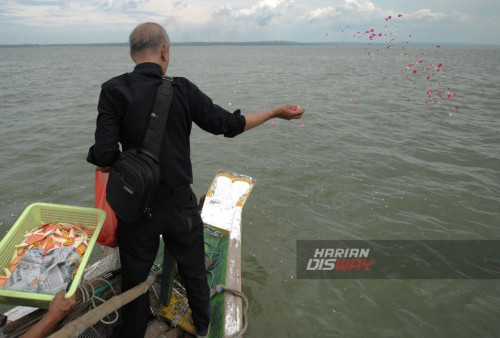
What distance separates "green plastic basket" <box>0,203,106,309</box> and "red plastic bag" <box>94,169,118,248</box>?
7cm

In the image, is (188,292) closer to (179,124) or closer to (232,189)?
(179,124)

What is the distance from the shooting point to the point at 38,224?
295 cm

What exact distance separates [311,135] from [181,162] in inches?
389

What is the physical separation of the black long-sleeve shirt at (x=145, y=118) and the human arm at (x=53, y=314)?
93cm

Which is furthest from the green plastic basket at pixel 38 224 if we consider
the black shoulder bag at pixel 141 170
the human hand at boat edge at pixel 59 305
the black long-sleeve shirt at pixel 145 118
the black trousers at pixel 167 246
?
the black long-sleeve shirt at pixel 145 118

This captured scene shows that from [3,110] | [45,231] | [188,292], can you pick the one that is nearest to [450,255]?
[188,292]

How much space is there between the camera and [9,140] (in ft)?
35.0

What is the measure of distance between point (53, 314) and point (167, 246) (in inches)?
35.6

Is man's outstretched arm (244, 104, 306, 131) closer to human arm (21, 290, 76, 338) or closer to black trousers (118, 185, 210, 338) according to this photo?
black trousers (118, 185, 210, 338)

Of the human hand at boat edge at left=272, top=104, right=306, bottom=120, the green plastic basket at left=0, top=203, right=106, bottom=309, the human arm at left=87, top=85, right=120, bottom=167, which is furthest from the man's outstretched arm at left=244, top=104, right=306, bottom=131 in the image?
the green plastic basket at left=0, top=203, right=106, bottom=309

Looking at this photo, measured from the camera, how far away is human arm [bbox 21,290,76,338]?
84.0 inches

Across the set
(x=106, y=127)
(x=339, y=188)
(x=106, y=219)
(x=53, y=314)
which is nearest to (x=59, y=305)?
(x=53, y=314)

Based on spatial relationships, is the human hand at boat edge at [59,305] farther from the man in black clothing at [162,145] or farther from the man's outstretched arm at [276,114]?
the man's outstretched arm at [276,114]

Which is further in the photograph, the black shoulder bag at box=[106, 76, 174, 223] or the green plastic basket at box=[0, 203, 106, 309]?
the green plastic basket at box=[0, 203, 106, 309]
